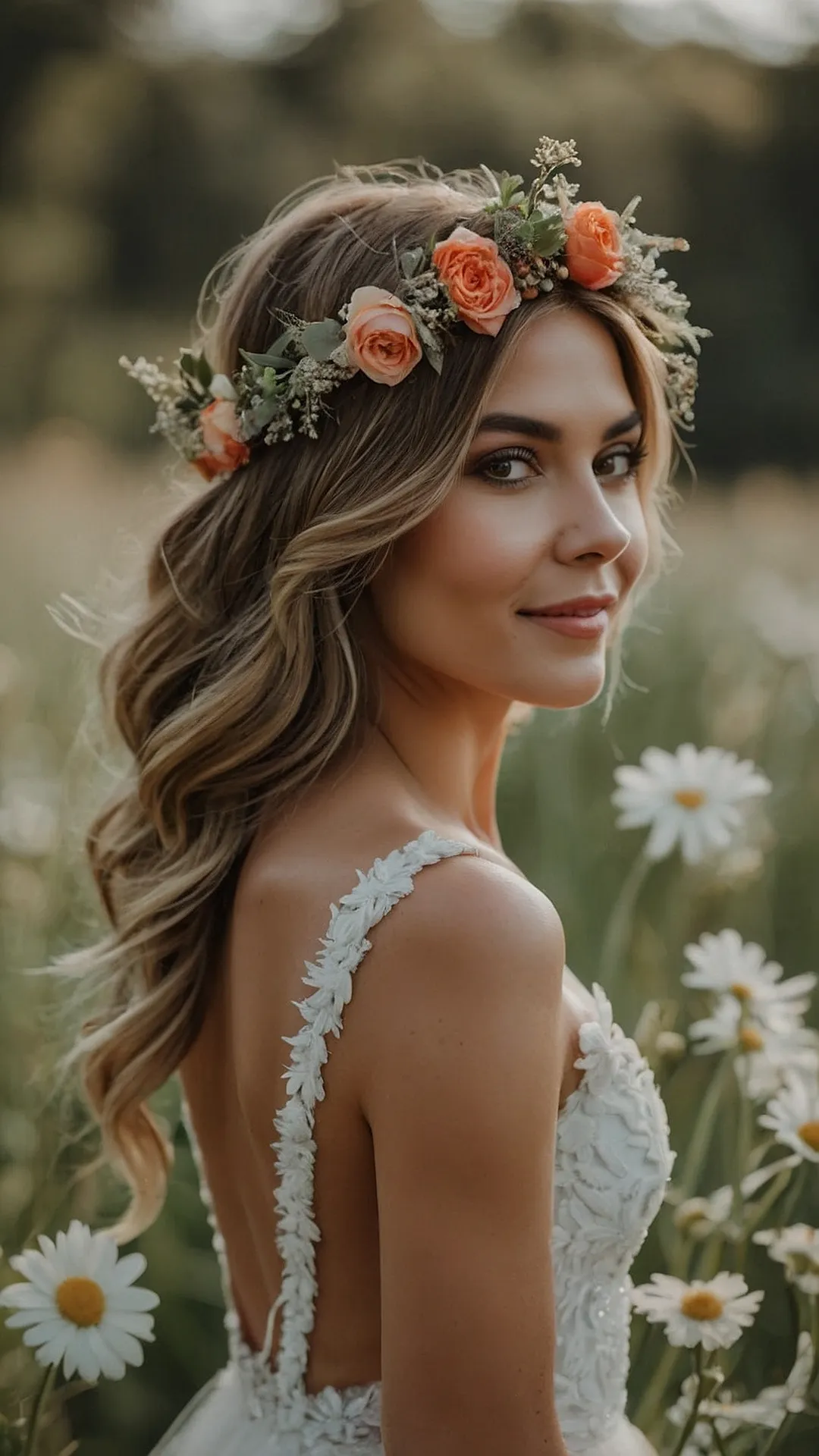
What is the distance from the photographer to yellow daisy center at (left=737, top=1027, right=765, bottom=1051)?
7.41 feet

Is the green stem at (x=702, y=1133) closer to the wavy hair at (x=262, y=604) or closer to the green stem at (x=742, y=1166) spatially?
the green stem at (x=742, y=1166)

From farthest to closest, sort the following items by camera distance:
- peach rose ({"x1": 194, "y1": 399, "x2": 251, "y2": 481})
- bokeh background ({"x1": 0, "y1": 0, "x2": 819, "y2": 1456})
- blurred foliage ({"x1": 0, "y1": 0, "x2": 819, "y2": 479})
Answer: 1. blurred foliage ({"x1": 0, "y1": 0, "x2": 819, "y2": 479})
2. bokeh background ({"x1": 0, "y1": 0, "x2": 819, "y2": 1456})
3. peach rose ({"x1": 194, "y1": 399, "x2": 251, "y2": 481})

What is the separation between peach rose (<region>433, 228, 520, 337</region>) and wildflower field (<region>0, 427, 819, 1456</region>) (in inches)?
26.1

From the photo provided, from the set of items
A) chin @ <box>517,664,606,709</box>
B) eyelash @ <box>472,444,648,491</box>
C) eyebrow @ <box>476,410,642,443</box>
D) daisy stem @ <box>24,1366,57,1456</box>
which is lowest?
daisy stem @ <box>24,1366,57,1456</box>

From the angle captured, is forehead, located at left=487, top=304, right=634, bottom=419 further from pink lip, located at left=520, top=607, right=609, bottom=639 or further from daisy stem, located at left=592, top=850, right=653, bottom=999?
daisy stem, located at left=592, top=850, right=653, bottom=999

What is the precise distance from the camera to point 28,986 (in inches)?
106

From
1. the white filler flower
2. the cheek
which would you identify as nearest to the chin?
the cheek

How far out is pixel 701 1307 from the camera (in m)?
1.93

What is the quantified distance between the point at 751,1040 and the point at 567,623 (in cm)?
82

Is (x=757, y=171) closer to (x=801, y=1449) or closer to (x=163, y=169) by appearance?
(x=163, y=169)

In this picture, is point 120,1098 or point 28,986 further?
point 28,986

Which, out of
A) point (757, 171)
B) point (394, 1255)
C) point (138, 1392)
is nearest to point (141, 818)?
point (394, 1255)

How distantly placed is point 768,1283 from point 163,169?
15574mm

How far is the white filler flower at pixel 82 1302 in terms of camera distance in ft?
6.03
